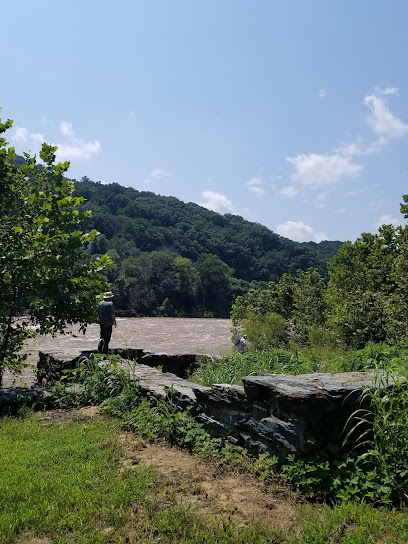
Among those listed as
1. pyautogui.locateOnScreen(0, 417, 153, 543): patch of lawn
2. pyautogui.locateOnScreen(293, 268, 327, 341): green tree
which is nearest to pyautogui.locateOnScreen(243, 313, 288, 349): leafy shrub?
pyautogui.locateOnScreen(293, 268, 327, 341): green tree

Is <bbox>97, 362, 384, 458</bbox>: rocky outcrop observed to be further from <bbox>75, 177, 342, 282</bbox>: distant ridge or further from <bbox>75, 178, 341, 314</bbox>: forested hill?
<bbox>75, 177, 342, 282</bbox>: distant ridge

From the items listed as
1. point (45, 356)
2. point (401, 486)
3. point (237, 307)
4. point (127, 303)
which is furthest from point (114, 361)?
point (127, 303)

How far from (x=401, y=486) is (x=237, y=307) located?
47.7 ft

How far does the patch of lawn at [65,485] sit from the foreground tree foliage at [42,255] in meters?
2.89

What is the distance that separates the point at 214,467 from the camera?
3.70 meters

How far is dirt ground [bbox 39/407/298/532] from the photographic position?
2.87m

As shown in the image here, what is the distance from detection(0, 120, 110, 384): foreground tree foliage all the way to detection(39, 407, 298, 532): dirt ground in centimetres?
369

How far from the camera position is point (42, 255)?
23.1ft

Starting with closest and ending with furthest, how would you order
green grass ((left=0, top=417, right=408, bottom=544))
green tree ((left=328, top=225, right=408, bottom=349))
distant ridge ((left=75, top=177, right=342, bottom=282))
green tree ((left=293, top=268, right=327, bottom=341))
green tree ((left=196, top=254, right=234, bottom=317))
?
green grass ((left=0, top=417, right=408, bottom=544)), green tree ((left=328, top=225, right=408, bottom=349)), green tree ((left=293, top=268, right=327, bottom=341)), green tree ((left=196, top=254, right=234, bottom=317)), distant ridge ((left=75, top=177, right=342, bottom=282))

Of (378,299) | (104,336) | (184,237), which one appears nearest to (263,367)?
(104,336)

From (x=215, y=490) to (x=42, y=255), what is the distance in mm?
5084

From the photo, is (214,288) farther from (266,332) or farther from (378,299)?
(378,299)

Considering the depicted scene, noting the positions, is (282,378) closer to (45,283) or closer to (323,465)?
(323,465)

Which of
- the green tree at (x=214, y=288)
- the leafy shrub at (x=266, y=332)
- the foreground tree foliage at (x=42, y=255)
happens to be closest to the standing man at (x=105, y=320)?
the foreground tree foliage at (x=42, y=255)
